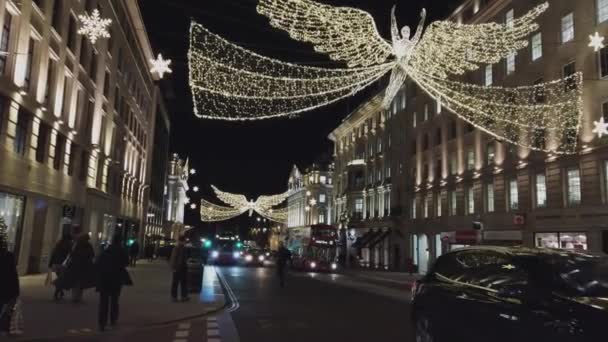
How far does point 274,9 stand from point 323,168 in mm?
85178

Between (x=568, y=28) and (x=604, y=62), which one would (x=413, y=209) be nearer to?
(x=568, y=28)

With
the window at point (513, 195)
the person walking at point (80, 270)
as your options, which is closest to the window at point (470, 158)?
the window at point (513, 195)

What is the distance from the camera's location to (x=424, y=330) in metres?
8.70

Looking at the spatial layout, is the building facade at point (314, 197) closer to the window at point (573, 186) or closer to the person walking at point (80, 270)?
the window at point (573, 186)

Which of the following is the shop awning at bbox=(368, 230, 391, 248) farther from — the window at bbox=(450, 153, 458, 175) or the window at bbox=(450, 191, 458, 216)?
the window at bbox=(450, 153, 458, 175)

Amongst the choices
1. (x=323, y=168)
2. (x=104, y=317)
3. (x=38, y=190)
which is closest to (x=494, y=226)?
(x=38, y=190)

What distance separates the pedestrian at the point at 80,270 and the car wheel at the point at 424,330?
10434 millimetres

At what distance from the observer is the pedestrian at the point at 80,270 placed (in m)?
15.4

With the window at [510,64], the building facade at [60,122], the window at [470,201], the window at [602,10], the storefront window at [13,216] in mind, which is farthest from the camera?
the window at [470,201]

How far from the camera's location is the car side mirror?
6199 mm

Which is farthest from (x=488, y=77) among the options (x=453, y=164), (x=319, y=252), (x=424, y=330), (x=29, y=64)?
(x=424, y=330)

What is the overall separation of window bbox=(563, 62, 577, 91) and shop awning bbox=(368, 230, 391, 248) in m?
28.1

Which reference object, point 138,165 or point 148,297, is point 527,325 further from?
point 138,165

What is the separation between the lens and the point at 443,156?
141 ft
